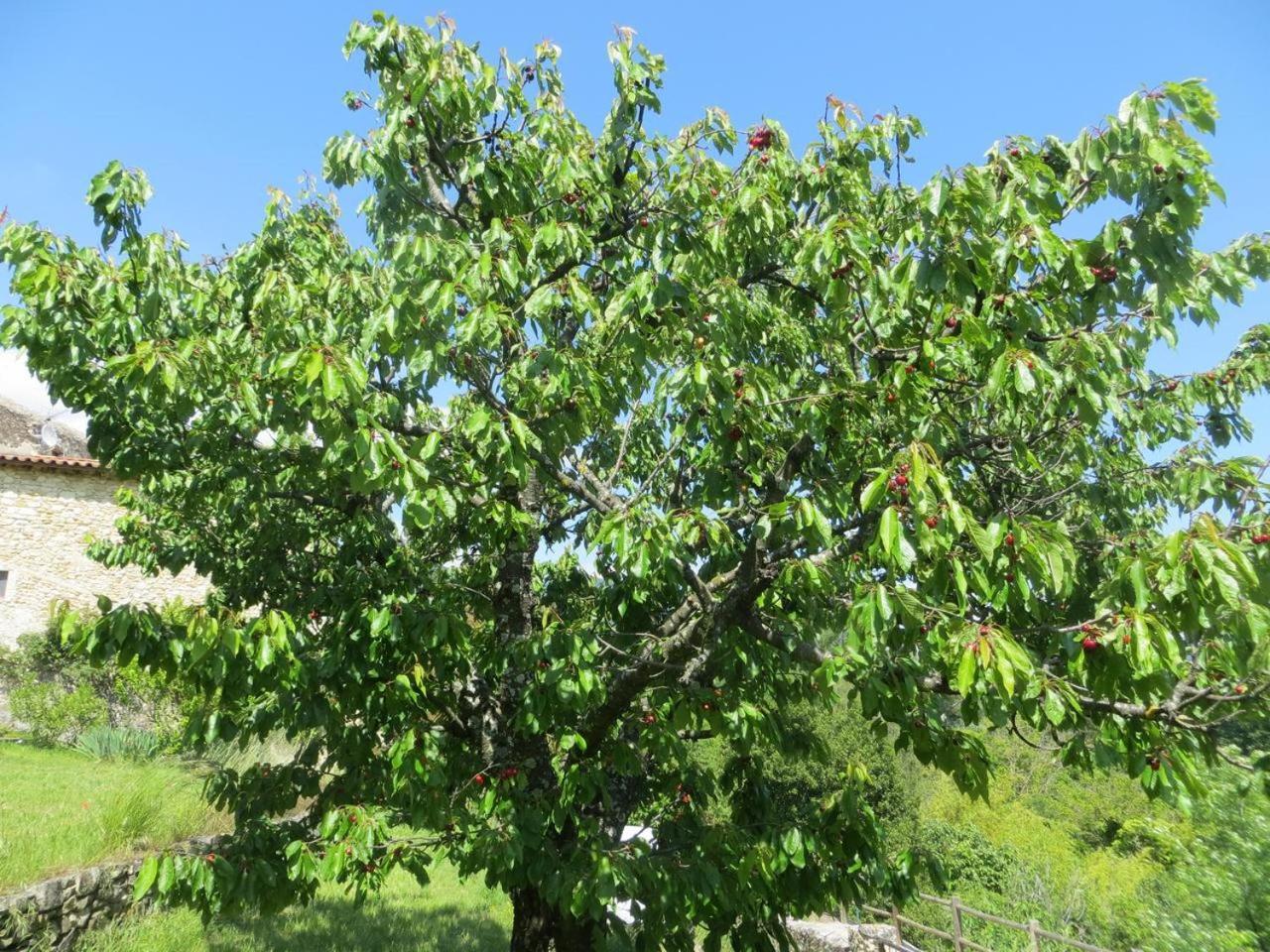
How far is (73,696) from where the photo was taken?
1423 cm

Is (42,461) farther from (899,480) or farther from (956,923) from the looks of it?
(899,480)

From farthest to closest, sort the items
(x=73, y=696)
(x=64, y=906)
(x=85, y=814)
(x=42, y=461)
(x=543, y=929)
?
1. (x=42, y=461)
2. (x=73, y=696)
3. (x=85, y=814)
4. (x=64, y=906)
5. (x=543, y=929)

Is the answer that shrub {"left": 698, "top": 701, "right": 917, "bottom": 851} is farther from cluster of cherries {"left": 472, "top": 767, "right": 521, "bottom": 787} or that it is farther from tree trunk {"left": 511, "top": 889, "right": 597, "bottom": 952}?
cluster of cherries {"left": 472, "top": 767, "right": 521, "bottom": 787}

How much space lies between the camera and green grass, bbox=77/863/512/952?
24.0 feet

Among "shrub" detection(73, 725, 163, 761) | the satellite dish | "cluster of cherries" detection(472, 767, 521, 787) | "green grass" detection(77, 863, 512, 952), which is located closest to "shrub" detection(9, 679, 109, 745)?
"shrub" detection(73, 725, 163, 761)

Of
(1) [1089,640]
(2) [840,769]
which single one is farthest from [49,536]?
(1) [1089,640]

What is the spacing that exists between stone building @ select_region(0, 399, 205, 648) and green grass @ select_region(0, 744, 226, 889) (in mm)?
7074

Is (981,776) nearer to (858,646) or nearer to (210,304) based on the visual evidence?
(858,646)

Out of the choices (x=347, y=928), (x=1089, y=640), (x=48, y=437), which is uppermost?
(x=48, y=437)

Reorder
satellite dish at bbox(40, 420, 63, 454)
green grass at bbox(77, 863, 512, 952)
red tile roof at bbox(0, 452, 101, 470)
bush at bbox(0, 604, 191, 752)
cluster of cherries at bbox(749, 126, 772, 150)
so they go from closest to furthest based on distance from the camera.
Result: cluster of cherries at bbox(749, 126, 772, 150) → green grass at bbox(77, 863, 512, 952) → bush at bbox(0, 604, 191, 752) → red tile roof at bbox(0, 452, 101, 470) → satellite dish at bbox(40, 420, 63, 454)

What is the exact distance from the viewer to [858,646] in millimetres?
2922

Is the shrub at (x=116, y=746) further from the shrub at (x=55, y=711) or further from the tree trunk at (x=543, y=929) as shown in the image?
the tree trunk at (x=543, y=929)

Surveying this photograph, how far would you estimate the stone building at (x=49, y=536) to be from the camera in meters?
17.2

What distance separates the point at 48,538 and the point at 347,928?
536 inches
